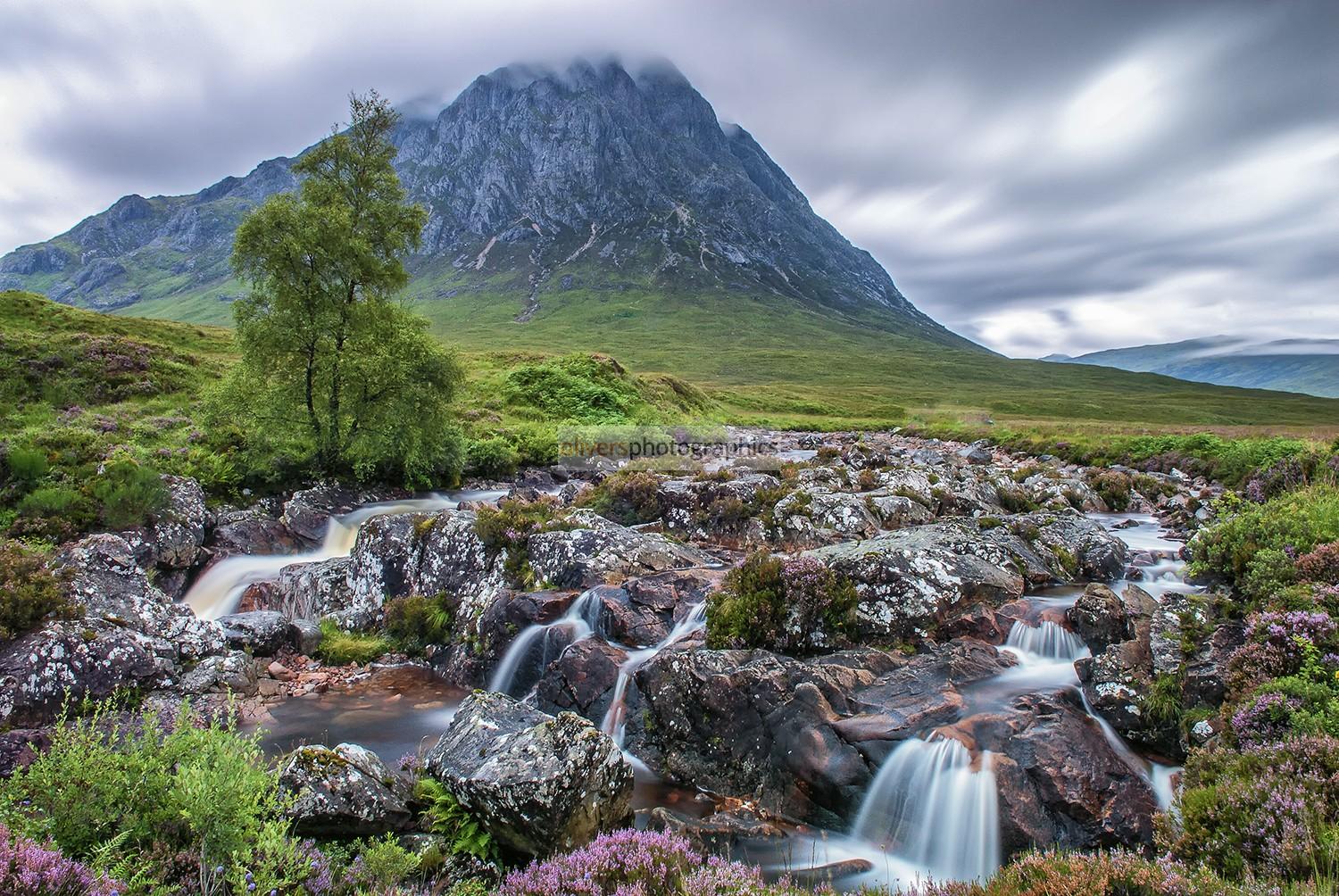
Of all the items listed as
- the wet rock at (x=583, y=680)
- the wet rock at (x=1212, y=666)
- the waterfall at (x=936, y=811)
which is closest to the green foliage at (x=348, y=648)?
the wet rock at (x=583, y=680)

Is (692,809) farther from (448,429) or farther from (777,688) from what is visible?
(448,429)

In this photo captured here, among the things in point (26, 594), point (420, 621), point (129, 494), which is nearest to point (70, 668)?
point (26, 594)

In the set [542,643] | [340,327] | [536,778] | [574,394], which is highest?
[340,327]

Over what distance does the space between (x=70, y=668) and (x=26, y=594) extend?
5.55ft

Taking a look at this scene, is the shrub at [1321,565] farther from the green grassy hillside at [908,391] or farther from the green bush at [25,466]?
the green grassy hillside at [908,391]

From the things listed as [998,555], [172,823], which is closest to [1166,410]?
[998,555]

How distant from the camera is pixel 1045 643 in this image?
11.2m

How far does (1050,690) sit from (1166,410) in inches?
5244

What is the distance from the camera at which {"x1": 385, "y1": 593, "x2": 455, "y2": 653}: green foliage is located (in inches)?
599

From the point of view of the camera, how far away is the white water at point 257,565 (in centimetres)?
1689

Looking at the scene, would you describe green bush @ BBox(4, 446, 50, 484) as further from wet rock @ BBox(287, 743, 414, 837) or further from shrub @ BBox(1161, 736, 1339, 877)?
shrub @ BBox(1161, 736, 1339, 877)

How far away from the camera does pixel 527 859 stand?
7.15 m

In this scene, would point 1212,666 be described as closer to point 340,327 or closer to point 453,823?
point 453,823

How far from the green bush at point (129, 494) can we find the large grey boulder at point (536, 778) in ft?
49.6
